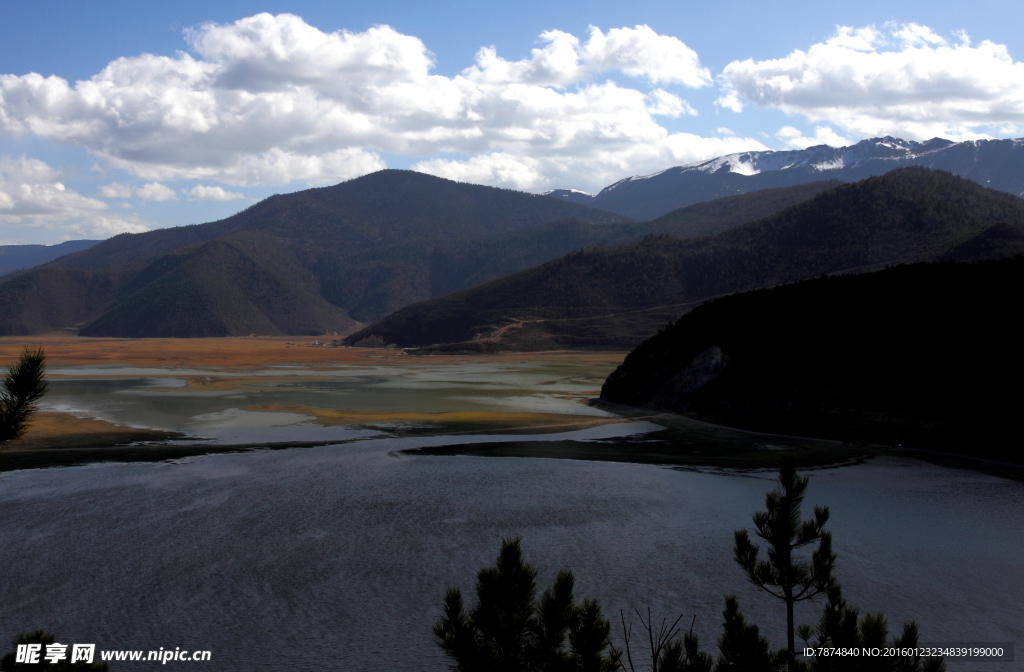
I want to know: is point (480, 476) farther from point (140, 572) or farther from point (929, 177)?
point (929, 177)

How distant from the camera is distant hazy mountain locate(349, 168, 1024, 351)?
362ft

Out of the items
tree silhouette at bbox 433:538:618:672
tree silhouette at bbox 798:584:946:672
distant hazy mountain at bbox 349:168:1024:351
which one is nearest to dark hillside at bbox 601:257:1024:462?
tree silhouette at bbox 798:584:946:672

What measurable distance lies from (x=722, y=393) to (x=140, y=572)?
31.3 meters

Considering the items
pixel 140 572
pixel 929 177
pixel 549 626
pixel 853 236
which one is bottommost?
pixel 140 572

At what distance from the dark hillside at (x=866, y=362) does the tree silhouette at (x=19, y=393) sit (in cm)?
2991

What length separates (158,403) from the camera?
44.0 meters

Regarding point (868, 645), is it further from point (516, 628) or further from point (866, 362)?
point (866, 362)

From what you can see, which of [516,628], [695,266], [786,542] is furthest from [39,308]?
[786,542]

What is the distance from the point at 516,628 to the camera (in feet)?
22.1

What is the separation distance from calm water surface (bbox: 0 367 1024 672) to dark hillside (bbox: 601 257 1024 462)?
16.0 ft

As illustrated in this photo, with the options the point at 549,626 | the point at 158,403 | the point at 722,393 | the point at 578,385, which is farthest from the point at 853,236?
the point at 549,626

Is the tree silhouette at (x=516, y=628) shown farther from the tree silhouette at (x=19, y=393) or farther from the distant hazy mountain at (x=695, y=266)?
the distant hazy mountain at (x=695, y=266)

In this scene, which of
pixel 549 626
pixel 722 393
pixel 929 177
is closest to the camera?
pixel 549 626

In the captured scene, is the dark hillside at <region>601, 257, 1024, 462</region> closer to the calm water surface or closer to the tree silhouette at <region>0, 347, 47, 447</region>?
the calm water surface
